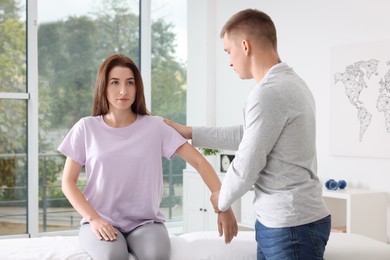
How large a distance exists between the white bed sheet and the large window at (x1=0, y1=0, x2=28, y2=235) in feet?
9.59

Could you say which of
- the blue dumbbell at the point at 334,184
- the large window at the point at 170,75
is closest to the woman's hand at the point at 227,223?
the blue dumbbell at the point at 334,184

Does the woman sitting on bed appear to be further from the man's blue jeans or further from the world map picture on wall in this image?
the world map picture on wall

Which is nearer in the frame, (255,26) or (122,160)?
(255,26)

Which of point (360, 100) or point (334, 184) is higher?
point (360, 100)

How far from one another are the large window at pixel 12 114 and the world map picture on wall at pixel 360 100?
2.51 metres

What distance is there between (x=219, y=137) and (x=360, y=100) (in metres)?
1.98

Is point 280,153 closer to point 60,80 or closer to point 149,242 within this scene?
point 149,242

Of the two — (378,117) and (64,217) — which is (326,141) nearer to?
(378,117)

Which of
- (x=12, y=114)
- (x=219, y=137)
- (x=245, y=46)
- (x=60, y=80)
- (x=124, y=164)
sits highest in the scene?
(x=60, y=80)

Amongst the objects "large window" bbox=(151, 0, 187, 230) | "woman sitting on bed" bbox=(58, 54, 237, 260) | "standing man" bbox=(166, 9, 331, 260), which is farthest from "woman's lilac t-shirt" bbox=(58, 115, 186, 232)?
"large window" bbox=(151, 0, 187, 230)

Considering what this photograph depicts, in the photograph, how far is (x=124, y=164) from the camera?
2.38 meters

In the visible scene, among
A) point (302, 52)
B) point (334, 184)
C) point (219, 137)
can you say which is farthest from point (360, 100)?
point (219, 137)

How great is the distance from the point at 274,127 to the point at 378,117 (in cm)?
234

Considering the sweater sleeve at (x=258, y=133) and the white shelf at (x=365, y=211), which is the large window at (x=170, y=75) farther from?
the sweater sleeve at (x=258, y=133)
